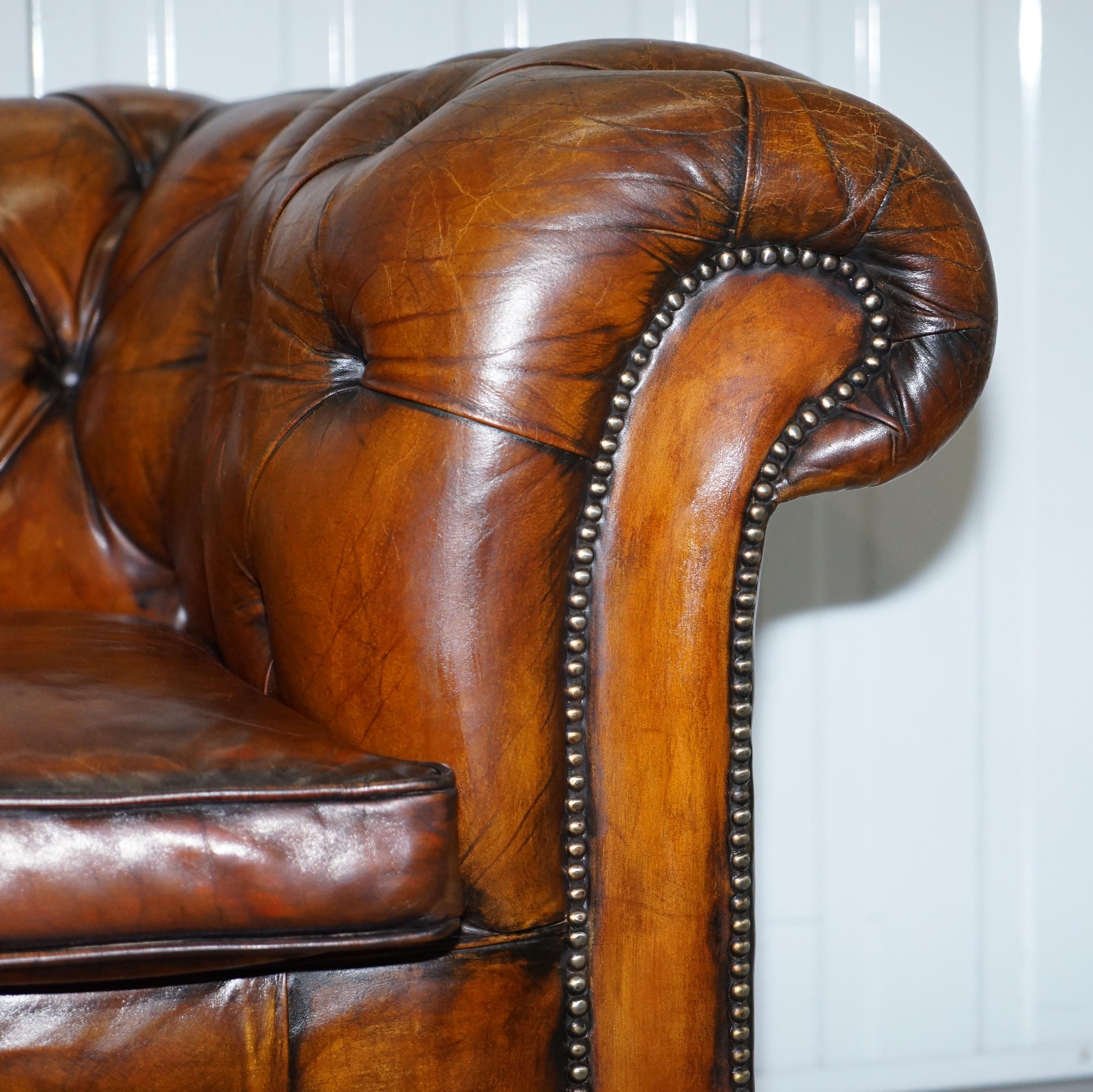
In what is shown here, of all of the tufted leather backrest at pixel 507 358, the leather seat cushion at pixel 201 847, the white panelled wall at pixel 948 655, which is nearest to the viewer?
the leather seat cushion at pixel 201 847

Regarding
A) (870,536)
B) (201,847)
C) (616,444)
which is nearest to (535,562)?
(616,444)

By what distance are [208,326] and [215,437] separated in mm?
194

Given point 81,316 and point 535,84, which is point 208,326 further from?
point 535,84

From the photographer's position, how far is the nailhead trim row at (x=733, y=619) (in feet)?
2.41

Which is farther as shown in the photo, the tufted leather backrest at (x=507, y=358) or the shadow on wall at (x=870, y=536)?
A: the shadow on wall at (x=870, y=536)

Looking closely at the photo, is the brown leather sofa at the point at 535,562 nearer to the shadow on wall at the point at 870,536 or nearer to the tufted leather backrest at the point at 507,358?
the tufted leather backrest at the point at 507,358

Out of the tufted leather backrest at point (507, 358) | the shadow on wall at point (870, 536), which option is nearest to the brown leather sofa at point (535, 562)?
the tufted leather backrest at point (507, 358)

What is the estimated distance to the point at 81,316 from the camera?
121cm

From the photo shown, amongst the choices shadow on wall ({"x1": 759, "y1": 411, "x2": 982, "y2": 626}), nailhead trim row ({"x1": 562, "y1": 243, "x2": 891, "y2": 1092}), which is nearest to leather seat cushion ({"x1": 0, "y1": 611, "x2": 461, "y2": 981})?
nailhead trim row ({"x1": 562, "y1": 243, "x2": 891, "y2": 1092})

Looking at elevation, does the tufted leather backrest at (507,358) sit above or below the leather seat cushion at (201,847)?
above

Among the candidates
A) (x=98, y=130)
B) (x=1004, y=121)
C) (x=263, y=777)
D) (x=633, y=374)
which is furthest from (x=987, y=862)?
(x=98, y=130)

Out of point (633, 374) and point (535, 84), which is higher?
Answer: point (535, 84)

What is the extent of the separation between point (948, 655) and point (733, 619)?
78 cm

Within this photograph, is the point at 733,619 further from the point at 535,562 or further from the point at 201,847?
the point at 201,847
